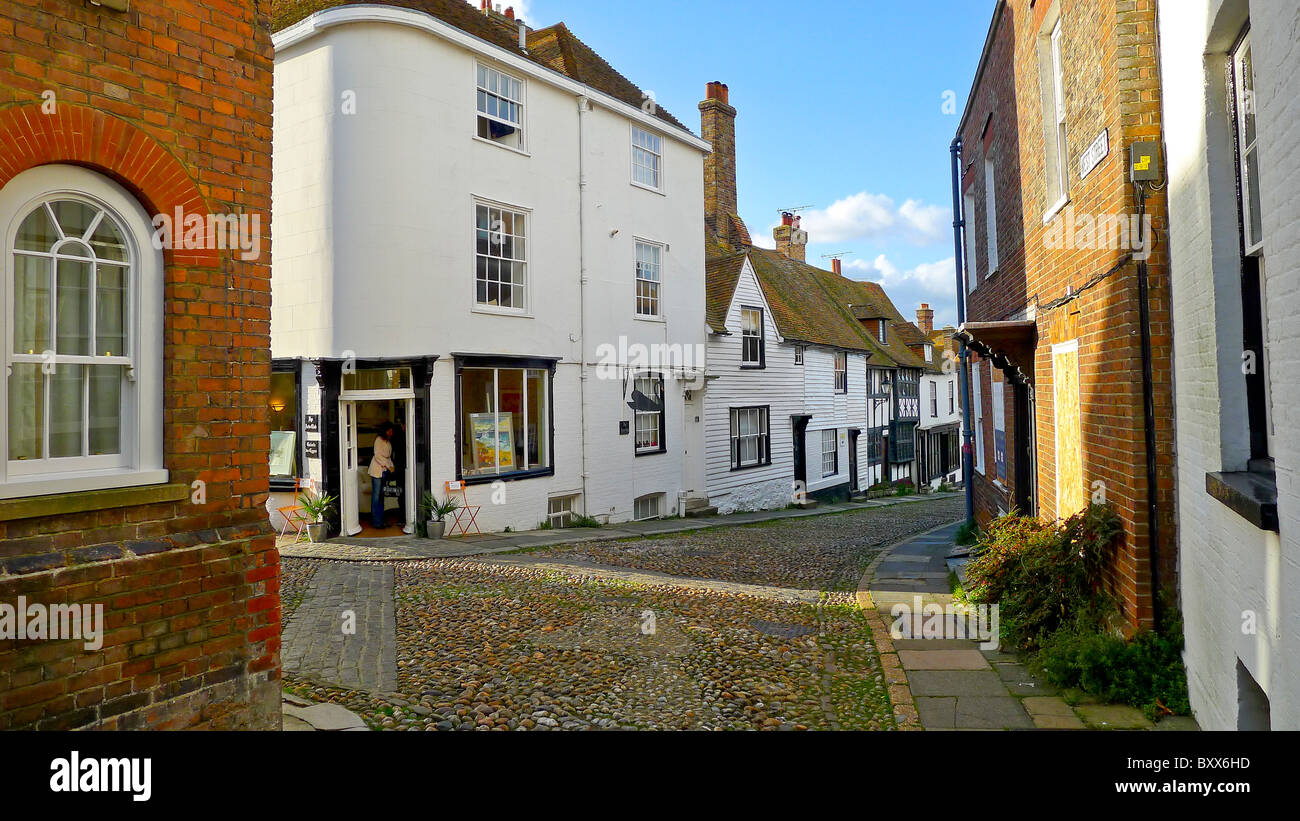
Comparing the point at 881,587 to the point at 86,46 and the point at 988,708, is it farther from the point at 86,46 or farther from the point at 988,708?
the point at 86,46

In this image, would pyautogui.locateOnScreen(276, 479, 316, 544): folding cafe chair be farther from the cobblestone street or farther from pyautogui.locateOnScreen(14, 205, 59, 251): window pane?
pyautogui.locateOnScreen(14, 205, 59, 251): window pane

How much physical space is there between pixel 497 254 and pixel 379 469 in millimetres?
4518

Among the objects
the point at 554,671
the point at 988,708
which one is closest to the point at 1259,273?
the point at 988,708

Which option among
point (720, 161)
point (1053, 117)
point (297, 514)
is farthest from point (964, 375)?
Answer: point (720, 161)

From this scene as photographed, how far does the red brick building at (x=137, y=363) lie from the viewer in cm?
371

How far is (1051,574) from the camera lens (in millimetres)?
6242

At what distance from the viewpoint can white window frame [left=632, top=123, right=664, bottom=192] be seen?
18.5 m

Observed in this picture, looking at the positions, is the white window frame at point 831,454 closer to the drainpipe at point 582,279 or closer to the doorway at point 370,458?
the drainpipe at point 582,279

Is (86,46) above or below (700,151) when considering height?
below

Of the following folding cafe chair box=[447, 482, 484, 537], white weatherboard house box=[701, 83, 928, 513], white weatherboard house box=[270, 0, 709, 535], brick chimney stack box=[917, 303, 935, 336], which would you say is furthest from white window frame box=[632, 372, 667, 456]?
brick chimney stack box=[917, 303, 935, 336]

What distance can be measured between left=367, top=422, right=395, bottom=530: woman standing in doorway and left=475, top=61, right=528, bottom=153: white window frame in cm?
568
